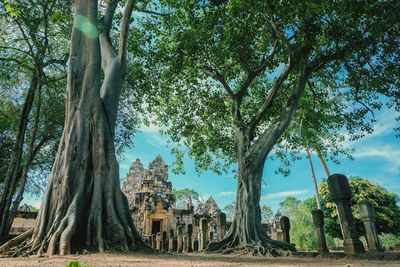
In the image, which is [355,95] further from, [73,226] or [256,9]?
[73,226]

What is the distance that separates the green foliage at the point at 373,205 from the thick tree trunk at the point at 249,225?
1458cm

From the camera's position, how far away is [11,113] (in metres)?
14.2

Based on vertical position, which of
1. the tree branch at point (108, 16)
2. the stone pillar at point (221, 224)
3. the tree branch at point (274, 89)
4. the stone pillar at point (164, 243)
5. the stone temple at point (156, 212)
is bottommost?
the stone pillar at point (164, 243)

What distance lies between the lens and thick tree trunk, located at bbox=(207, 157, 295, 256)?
716 cm

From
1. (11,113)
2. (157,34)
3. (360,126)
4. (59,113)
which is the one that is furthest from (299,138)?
(11,113)

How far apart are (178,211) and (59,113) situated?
12.6 m

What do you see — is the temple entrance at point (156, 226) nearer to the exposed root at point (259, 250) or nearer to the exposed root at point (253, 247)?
the exposed root at point (253, 247)

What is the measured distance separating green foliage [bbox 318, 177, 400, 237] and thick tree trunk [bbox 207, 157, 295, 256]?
14.6m

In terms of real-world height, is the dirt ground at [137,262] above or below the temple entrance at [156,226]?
below

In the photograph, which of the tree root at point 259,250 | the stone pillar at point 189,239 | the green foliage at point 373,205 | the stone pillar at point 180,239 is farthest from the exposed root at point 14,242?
the green foliage at point 373,205

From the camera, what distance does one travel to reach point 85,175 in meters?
5.84

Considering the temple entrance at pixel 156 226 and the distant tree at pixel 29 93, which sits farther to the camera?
the temple entrance at pixel 156 226

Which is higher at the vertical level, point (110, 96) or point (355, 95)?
point (355, 95)

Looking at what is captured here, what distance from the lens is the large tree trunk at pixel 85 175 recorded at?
5176mm
